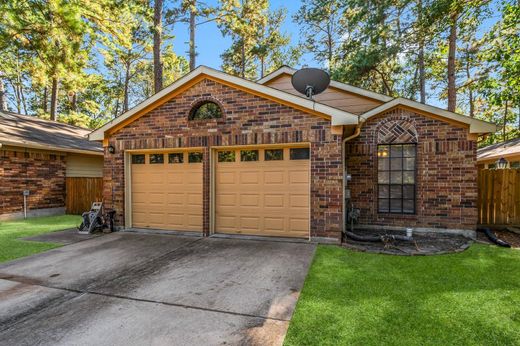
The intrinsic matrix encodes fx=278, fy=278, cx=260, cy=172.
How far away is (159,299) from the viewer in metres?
3.73

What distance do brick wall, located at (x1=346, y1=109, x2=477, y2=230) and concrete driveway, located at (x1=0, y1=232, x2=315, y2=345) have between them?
293 centimetres

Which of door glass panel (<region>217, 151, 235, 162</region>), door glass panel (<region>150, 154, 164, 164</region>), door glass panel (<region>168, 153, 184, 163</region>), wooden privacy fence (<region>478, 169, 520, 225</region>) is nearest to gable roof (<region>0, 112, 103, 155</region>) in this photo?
door glass panel (<region>150, 154, 164, 164</region>)

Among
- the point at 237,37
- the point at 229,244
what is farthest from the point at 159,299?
the point at 237,37

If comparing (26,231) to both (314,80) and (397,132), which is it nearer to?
(314,80)

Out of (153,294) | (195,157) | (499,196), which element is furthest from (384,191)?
(153,294)

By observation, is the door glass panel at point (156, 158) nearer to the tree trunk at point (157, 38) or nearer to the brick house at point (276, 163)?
the brick house at point (276, 163)

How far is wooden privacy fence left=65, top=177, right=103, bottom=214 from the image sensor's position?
11.4 metres

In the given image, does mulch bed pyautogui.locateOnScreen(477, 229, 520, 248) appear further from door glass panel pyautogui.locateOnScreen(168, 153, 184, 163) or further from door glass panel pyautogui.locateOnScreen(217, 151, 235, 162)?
door glass panel pyautogui.locateOnScreen(168, 153, 184, 163)

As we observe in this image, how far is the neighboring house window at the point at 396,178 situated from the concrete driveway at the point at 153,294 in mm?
3162

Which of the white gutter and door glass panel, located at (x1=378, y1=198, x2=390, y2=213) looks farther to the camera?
the white gutter

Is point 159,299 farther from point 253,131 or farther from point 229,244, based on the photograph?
point 253,131

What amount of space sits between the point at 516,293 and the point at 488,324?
129 centimetres

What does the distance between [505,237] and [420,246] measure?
3001 millimetres

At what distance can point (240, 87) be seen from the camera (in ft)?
23.1
